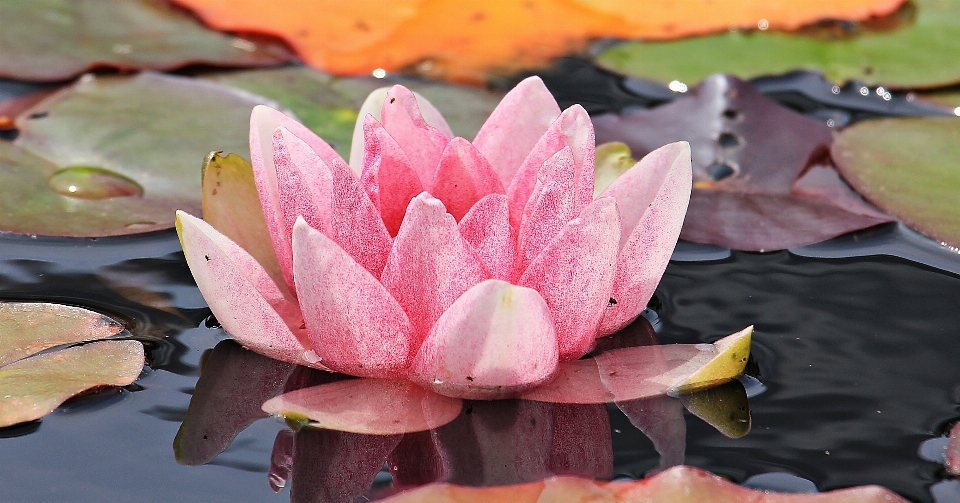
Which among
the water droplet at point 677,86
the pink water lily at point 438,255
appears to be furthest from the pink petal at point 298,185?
the water droplet at point 677,86

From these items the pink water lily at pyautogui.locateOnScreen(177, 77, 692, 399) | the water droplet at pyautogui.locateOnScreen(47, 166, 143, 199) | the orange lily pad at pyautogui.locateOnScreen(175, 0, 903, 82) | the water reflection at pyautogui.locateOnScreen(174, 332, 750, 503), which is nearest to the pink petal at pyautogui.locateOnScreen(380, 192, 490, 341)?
the pink water lily at pyautogui.locateOnScreen(177, 77, 692, 399)

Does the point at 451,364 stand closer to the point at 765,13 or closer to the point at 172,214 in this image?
the point at 172,214

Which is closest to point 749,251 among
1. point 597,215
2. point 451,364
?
point 597,215

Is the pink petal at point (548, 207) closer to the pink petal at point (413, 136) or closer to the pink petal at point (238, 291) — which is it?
the pink petal at point (413, 136)

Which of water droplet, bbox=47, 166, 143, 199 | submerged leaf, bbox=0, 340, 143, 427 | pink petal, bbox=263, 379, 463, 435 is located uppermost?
water droplet, bbox=47, 166, 143, 199

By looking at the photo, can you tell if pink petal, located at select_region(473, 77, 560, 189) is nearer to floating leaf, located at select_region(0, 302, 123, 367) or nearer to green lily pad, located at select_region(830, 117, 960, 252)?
floating leaf, located at select_region(0, 302, 123, 367)
